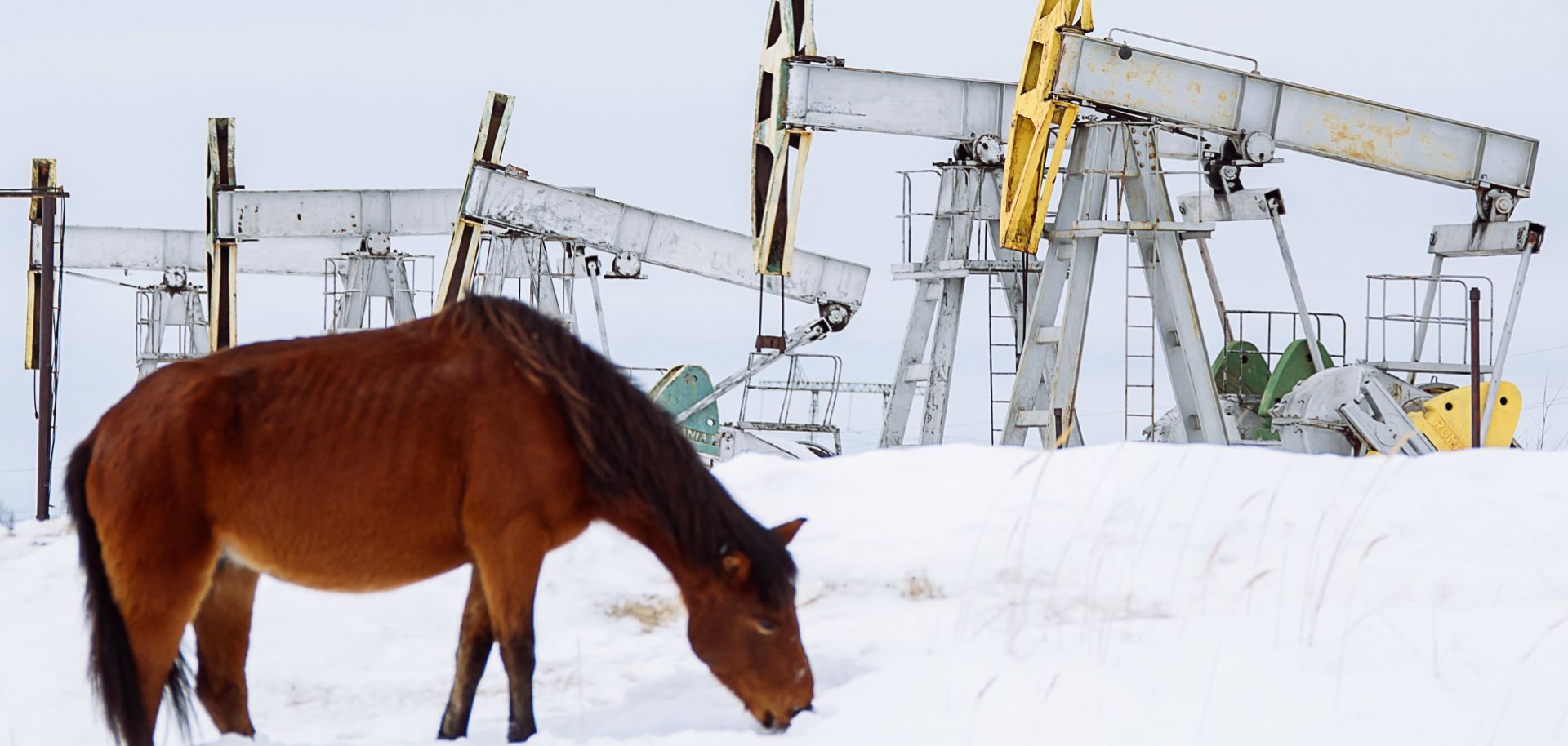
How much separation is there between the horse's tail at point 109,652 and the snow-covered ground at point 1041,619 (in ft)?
1.41

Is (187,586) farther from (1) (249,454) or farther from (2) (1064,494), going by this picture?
(2) (1064,494)

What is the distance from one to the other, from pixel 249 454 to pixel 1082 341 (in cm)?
1146

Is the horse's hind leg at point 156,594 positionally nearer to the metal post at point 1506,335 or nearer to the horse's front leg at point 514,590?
the horse's front leg at point 514,590

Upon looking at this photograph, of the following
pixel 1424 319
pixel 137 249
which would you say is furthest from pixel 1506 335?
pixel 137 249

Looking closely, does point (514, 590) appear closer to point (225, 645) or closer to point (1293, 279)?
point (225, 645)

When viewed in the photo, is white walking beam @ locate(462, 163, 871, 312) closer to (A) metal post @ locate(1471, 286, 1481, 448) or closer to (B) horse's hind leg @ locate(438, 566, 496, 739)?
(A) metal post @ locate(1471, 286, 1481, 448)

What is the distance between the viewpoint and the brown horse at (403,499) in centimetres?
473

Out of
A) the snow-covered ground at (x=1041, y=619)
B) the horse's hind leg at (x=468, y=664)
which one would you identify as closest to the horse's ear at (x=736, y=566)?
the snow-covered ground at (x=1041, y=619)

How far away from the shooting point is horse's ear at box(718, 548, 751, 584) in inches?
199

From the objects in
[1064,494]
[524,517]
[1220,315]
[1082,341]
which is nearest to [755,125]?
[1082,341]

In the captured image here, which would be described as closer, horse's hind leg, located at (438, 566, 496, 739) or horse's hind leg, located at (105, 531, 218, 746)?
horse's hind leg, located at (105, 531, 218, 746)

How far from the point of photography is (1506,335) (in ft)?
54.0

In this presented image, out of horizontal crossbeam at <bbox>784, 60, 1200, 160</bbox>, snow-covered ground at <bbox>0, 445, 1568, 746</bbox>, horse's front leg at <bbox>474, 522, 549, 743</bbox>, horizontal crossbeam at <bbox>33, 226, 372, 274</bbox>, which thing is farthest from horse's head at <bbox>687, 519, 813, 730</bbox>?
horizontal crossbeam at <bbox>33, 226, 372, 274</bbox>

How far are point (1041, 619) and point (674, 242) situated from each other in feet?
51.7
